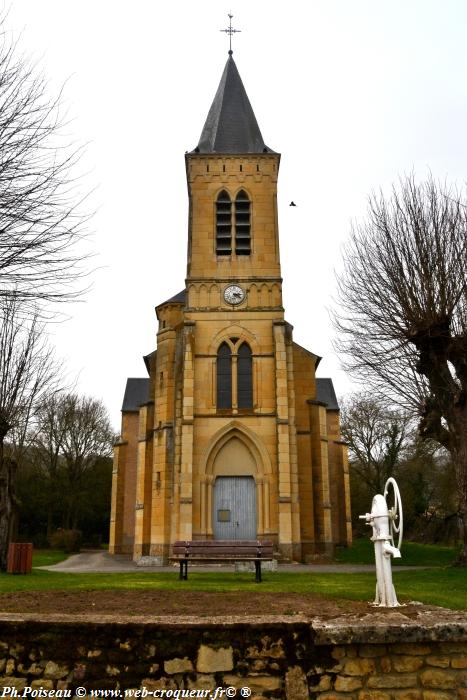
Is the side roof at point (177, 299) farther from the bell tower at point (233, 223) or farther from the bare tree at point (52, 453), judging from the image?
the bare tree at point (52, 453)

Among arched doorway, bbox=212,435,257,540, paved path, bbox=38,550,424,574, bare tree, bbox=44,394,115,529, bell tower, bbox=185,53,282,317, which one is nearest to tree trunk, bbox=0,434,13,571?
paved path, bbox=38,550,424,574

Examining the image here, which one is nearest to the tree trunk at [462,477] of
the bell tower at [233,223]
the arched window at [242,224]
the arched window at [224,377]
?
the arched window at [224,377]

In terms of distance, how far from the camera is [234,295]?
85.8 feet

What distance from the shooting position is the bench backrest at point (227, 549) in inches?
557

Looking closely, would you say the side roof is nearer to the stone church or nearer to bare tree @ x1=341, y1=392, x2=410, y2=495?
the stone church

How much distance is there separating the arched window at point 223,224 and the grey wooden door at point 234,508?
988 cm

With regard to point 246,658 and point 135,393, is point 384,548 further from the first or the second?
point 135,393

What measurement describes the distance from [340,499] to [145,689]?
3439cm

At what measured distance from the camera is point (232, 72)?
107 feet

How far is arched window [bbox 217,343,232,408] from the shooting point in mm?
24875

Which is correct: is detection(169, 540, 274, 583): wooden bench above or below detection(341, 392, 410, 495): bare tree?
below

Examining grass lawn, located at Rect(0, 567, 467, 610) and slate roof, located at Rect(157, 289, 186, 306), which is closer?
grass lawn, located at Rect(0, 567, 467, 610)

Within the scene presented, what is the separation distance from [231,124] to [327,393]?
70.0ft

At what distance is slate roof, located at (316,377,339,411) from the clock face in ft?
58.6
